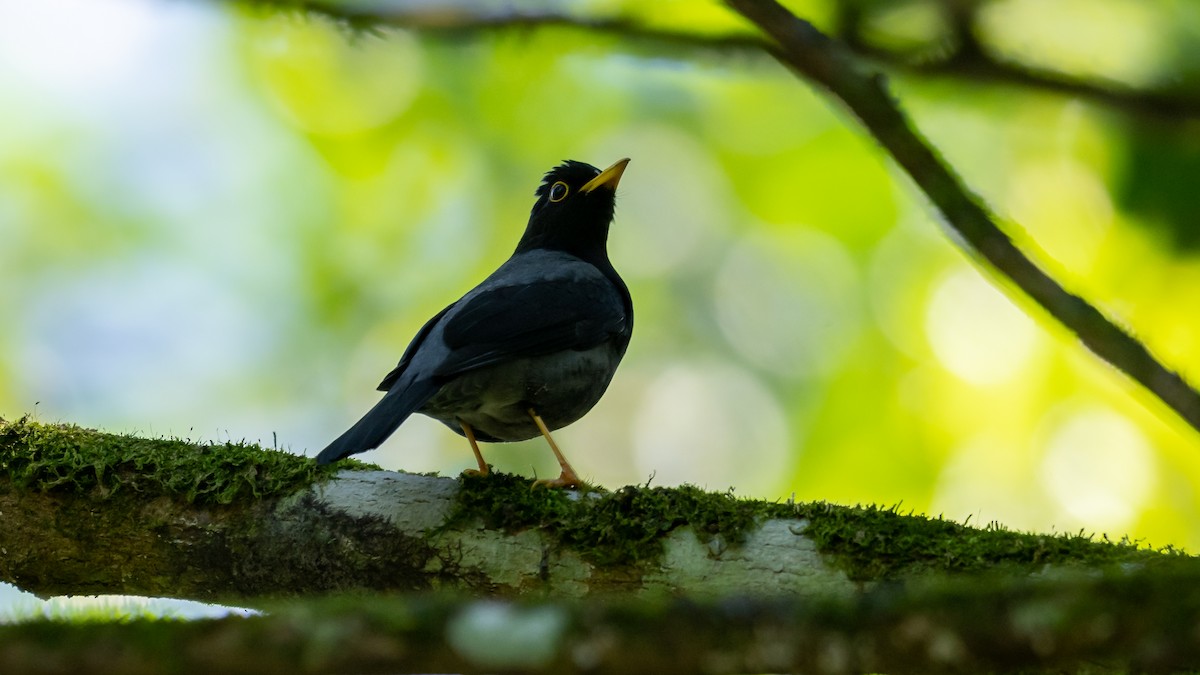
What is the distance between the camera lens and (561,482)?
4973mm

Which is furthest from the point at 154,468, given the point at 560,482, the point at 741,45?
the point at 741,45

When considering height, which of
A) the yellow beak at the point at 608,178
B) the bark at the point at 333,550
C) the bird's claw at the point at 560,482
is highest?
the yellow beak at the point at 608,178

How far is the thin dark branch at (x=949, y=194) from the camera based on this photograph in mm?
1921

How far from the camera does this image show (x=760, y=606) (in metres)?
1.93

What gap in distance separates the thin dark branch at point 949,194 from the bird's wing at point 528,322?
11.5 ft

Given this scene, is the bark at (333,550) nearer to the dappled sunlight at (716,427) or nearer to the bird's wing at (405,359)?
the bird's wing at (405,359)

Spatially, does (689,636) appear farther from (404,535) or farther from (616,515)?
(404,535)

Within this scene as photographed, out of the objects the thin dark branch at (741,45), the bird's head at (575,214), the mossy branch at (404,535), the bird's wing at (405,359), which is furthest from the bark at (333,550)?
the bird's head at (575,214)

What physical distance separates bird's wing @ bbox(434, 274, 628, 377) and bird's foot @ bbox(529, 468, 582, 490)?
733mm

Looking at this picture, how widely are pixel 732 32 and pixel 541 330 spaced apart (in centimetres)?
326

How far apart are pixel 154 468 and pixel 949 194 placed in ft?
11.9

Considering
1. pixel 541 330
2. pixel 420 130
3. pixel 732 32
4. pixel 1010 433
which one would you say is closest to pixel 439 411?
pixel 541 330

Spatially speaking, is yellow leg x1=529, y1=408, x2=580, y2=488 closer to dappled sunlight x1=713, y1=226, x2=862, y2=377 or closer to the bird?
the bird

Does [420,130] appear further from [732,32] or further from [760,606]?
[760,606]
